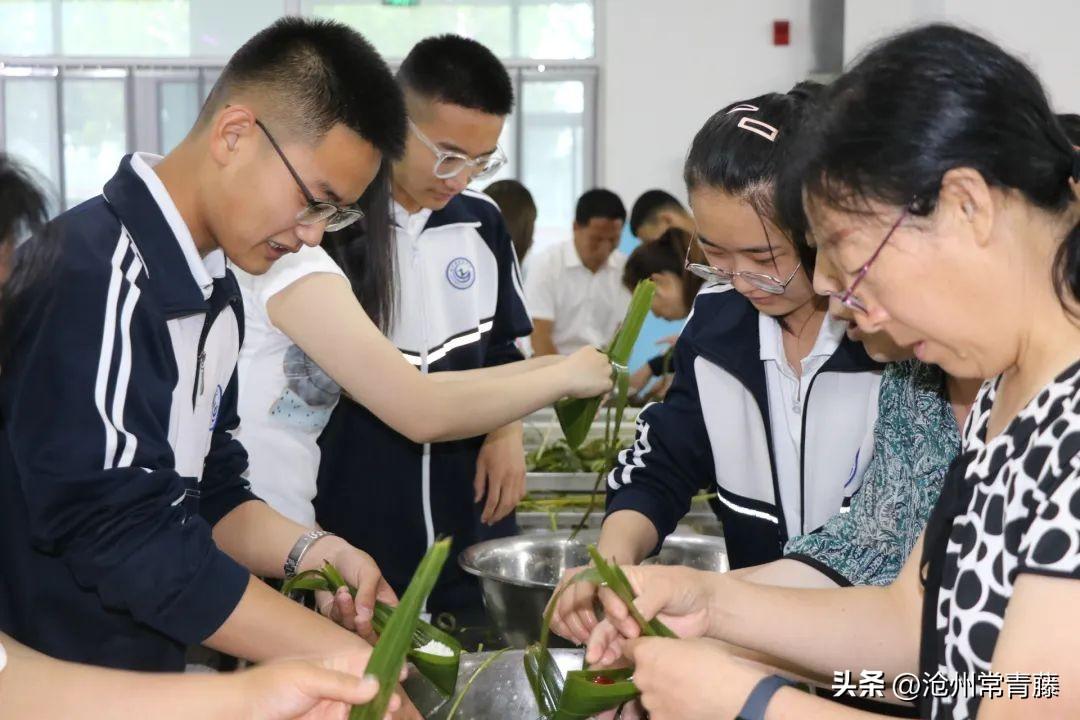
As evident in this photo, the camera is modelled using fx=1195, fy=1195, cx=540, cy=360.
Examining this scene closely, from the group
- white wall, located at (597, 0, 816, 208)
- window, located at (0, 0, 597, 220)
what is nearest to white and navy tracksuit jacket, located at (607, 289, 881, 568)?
white wall, located at (597, 0, 816, 208)

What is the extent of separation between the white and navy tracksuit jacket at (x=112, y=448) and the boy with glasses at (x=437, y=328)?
804 millimetres

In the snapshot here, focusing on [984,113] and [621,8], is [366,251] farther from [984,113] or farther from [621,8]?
[621,8]

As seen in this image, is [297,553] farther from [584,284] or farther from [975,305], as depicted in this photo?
[584,284]

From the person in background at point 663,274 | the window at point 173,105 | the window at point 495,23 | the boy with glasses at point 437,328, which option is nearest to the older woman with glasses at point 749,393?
the boy with glasses at point 437,328

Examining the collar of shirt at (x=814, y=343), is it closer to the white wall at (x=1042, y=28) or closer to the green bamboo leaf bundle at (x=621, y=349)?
the green bamboo leaf bundle at (x=621, y=349)

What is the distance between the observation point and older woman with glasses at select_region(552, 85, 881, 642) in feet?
5.09

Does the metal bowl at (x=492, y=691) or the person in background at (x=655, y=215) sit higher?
the person in background at (x=655, y=215)

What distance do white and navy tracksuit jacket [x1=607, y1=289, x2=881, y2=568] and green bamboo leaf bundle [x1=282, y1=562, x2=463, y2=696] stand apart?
1.31 feet

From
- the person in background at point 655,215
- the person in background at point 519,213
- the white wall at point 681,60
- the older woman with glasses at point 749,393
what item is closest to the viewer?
the older woman with glasses at point 749,393

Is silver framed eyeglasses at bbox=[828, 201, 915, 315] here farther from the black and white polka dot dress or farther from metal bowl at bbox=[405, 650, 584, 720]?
metal bowl at bbox=[405, 650, 584, 720]

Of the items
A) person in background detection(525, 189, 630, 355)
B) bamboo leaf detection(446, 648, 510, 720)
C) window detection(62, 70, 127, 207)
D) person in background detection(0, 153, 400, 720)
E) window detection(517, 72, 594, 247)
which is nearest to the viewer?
person in background detection(0, 153, 400, 720)

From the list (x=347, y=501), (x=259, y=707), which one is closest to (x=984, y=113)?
(x=259, y=707)

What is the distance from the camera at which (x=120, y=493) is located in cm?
127

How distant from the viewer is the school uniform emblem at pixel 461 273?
2.37 meters
